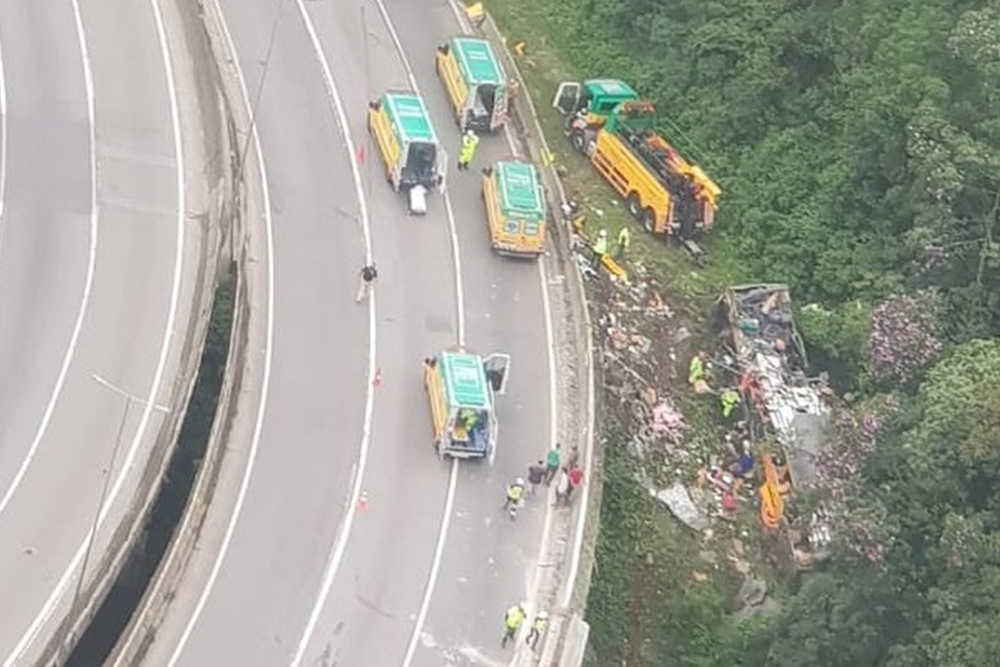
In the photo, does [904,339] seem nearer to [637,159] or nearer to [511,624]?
[511,624]

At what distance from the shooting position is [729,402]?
60.6 meters

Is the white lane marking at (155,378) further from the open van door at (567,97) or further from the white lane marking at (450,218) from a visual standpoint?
the open van door at (567,97)

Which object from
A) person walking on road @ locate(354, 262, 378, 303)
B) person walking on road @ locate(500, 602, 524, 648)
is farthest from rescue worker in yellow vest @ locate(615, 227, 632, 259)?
person walking on road @ locate(500, 602, 524, 648)

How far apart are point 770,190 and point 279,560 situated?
84.4 ft

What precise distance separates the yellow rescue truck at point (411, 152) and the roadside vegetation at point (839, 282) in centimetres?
659

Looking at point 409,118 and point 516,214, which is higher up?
point 409,118

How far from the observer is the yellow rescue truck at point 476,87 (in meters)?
66.1

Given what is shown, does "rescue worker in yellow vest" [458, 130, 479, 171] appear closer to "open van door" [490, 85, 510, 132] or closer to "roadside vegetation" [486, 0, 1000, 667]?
"open van door" [490, 85, 510, 132]

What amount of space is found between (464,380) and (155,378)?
841 cm

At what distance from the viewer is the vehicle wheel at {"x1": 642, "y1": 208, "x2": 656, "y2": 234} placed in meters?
66.5

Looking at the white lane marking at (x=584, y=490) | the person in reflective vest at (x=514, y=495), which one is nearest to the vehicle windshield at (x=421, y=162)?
the white lane marking at (x=584, y=490)

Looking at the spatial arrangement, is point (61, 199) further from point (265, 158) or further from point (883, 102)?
point (883, 102)

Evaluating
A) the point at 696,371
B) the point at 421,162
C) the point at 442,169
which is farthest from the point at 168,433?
the point at 696,371

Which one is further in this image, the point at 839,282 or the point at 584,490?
the point at 839,282
